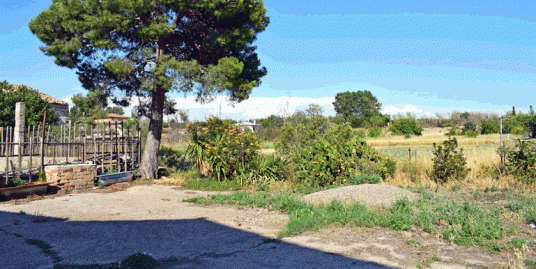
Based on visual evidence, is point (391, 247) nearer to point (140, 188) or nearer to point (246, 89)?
point (140, 188)

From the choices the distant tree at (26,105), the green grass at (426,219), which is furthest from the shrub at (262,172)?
the distant tree at (26,105)

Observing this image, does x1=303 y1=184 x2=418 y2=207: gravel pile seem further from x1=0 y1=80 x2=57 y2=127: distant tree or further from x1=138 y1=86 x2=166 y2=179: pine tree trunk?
x1=0 y1=80 x2=57 y2=127: distant tree

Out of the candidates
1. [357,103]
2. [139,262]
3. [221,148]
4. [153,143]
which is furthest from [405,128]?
[139,262]

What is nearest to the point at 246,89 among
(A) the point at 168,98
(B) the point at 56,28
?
(A) the point at 168,98

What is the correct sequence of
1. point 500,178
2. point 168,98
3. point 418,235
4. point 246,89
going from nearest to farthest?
point 418,235 → point 500,178 → point 246,89 → point 168,98

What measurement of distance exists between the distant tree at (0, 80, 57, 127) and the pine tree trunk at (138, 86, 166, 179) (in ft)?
42.4

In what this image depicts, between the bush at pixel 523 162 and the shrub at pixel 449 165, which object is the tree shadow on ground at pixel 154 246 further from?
the bush at pixel 523 162

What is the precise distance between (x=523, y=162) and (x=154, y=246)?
9.66 metres

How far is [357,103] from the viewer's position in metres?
86.8

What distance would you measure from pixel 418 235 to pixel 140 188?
928 cm

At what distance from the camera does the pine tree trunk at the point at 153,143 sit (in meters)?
14.6

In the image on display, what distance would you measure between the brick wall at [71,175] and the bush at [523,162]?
40.9 ft

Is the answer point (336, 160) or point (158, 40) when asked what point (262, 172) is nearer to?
point (336, 160)

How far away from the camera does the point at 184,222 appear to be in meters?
7.25
